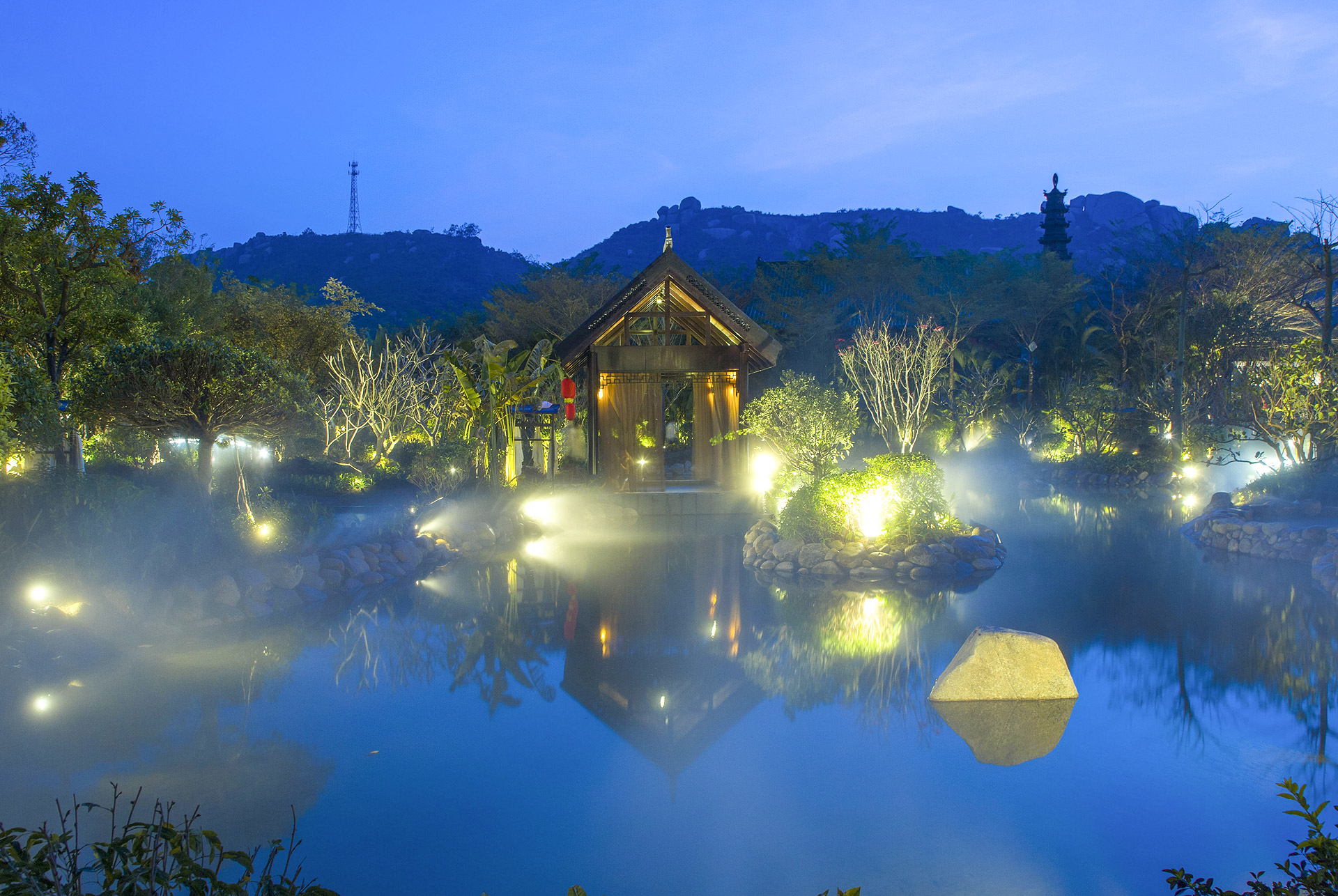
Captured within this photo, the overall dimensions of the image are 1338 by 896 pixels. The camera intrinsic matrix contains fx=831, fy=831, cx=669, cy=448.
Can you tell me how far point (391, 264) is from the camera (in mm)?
60938

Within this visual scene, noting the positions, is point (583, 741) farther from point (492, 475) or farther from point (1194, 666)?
point (492, 475)

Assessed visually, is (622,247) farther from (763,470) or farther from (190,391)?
(190,391)

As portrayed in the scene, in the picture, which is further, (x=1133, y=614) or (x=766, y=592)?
(x=766, y=592)

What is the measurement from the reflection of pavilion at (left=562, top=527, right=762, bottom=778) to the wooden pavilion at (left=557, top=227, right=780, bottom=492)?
21.5ft

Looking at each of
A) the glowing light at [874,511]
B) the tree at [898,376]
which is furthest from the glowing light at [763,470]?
the glowing light at [874,511]

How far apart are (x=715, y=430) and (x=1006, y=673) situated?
1229 centimetres

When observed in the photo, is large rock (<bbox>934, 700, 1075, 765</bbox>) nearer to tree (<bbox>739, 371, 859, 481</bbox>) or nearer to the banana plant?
tree (<bbox>739, 371, 859, 481</bbox>)

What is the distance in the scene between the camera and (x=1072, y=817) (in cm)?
475

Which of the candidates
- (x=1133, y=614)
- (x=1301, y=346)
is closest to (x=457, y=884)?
(x=1133, y=614)

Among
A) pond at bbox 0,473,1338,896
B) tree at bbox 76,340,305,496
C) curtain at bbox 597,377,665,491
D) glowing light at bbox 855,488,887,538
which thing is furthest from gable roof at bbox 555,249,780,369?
pond at bbox 0,473,1338,896

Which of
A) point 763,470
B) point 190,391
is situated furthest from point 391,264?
point 190,391

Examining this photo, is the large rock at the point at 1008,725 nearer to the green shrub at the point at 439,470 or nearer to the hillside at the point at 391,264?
the green shrub at the point at 439,470

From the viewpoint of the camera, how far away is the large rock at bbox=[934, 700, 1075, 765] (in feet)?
18.4

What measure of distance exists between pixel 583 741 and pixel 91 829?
114 inches
